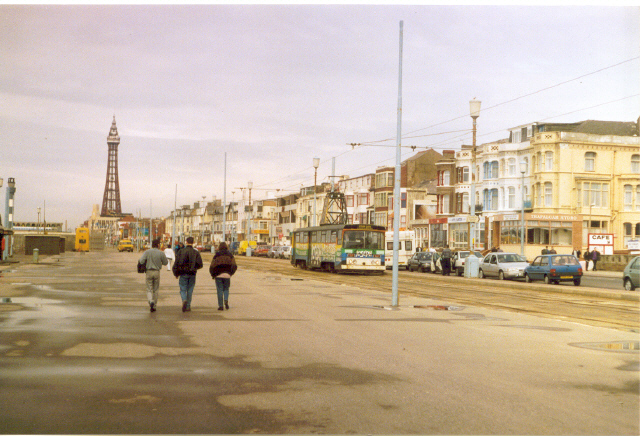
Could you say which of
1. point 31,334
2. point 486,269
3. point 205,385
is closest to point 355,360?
point 205,385

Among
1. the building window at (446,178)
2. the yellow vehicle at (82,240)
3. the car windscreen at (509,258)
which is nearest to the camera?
the car windscreen at (509,258)

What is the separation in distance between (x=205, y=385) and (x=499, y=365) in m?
3.98

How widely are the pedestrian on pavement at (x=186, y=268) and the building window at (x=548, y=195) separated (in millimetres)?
50167

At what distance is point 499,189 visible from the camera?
216 ft

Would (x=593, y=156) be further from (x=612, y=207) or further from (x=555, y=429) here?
(x=555, y=429)

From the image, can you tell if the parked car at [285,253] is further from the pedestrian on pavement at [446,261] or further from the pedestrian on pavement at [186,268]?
the pedestrian on pavement at [186,268]

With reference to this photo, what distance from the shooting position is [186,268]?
15836 mm

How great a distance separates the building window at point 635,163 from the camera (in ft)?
201

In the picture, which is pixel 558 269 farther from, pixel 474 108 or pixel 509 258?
pixel 474 108

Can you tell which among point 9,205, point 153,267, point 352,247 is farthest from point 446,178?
point 153,267

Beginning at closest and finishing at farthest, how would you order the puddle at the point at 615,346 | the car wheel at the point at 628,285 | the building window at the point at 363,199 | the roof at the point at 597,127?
the puddle at the point at 615,346
the car wheel at the point at 628,285
the roof at the point at 597,127
the building window at the point at 363,199

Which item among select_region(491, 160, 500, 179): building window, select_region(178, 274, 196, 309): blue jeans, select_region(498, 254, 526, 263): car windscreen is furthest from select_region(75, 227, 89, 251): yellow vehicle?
select_region(178, 274, 196, 309): blue jeans

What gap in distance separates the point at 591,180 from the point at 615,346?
52.7m

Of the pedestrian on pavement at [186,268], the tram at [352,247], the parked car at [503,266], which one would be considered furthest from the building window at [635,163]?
the pedestrian on pavement at [186,268]
